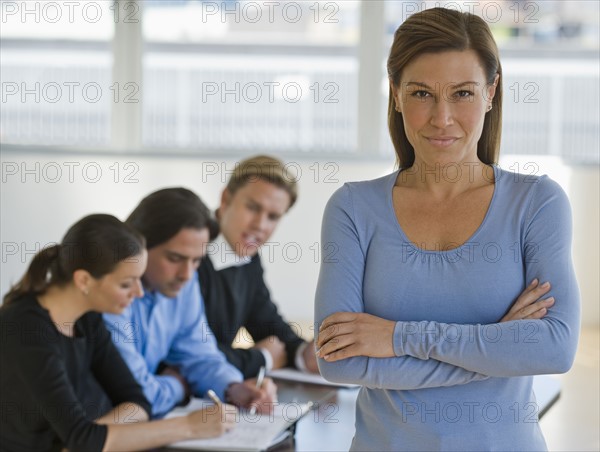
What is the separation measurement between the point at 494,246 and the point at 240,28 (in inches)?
193

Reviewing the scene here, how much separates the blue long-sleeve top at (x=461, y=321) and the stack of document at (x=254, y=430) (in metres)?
0.57

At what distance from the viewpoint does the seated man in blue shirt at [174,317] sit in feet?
8.30

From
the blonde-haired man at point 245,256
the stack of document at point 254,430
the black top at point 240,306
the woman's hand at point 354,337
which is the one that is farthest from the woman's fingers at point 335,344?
the blonde-haired man at point 245,256

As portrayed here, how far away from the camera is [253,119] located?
239 inches

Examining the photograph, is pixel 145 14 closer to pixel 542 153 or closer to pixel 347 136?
pixel 347 136

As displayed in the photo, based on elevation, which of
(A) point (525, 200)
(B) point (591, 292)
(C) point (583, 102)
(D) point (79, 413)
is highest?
(C) point (583, 102)

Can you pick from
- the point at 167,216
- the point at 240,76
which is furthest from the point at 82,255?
the point at 240,76

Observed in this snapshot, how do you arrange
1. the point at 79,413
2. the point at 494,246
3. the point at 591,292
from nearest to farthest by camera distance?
the point at 494,246
the point at 79,413
the point at 591,292

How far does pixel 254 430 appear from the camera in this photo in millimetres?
2100

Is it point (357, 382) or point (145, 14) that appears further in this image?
point (145, 14)

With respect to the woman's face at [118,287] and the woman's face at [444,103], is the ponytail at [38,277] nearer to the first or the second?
the woman's face at [118,287]

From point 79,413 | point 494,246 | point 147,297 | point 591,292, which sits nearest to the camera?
point 494,246

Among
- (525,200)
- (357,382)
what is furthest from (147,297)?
(525,200)

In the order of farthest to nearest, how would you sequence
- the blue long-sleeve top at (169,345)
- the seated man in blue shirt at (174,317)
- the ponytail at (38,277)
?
the seated man in blue shirt at (174,317), the blue long-sleeve top at (169,345), the ponytail at (38,277)
